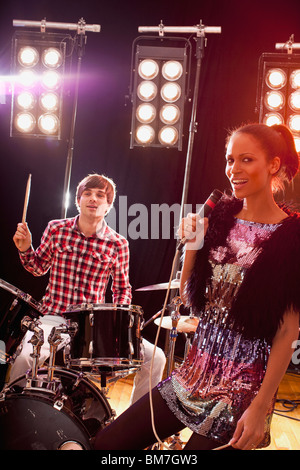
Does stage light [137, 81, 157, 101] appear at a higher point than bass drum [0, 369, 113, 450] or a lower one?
higher

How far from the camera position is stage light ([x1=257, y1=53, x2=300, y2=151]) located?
12.1 ft

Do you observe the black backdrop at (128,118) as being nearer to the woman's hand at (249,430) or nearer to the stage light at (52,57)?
the stage light at (52,57)

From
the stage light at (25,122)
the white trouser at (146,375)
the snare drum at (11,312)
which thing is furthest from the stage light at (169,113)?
the snare drum at (11,312)

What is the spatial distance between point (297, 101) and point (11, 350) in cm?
288

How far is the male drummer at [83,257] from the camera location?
2.97 metres

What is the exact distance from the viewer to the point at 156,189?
14.9ft

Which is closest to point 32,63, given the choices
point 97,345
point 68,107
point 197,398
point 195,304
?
point 68,107

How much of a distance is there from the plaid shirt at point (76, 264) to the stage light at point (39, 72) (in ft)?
3.76

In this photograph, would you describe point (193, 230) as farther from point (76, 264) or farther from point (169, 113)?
point (169, 113)

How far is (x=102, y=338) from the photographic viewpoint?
2215mm

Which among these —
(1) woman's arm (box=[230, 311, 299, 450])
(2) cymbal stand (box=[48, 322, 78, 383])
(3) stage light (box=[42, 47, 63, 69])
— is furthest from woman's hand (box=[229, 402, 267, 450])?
(3) stage light (box=[42, 47, 63, 69])

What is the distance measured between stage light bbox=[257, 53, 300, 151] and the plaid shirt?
1.65 metres

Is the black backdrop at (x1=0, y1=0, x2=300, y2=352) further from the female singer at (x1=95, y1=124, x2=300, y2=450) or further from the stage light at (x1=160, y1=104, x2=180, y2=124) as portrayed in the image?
the female singer at (x1=95, y1=124, x2=300, y2=450)

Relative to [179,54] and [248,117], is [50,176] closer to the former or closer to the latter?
[179,54]
